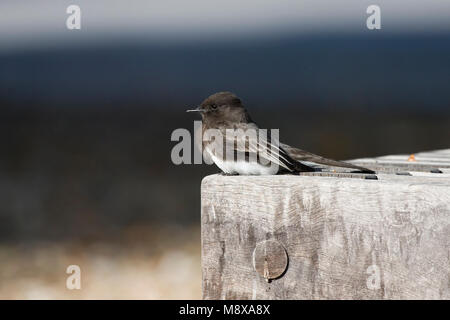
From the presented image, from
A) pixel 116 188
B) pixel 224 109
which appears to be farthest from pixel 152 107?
pixel 224 109

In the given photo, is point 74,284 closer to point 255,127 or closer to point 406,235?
point 255,127

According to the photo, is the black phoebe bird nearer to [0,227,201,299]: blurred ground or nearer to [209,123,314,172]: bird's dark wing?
[209,123,314,172]: bird's dark wing

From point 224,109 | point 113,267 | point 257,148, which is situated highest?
point 224,109

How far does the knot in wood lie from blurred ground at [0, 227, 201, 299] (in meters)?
3.33

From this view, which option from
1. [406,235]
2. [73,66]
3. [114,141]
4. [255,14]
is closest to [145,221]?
[114,141]

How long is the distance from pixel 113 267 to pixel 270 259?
14.7 feet

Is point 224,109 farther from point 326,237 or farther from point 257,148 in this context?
point 326,237

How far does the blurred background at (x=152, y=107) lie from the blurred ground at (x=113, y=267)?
0.04 metres

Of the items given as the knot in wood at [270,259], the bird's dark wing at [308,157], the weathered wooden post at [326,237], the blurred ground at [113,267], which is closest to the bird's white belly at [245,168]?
the bird's dark wing at [308,157]

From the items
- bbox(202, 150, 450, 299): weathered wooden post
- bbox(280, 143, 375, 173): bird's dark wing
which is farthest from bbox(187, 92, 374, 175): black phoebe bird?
bbox(202, 150, 450, 299): weathered wooden post

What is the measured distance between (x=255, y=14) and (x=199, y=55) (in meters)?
1.83

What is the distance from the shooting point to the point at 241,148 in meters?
5.35

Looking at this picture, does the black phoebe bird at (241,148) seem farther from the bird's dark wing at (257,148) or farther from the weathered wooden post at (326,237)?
the weathered wooden post at (326,237)

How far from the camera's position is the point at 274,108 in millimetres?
16875
